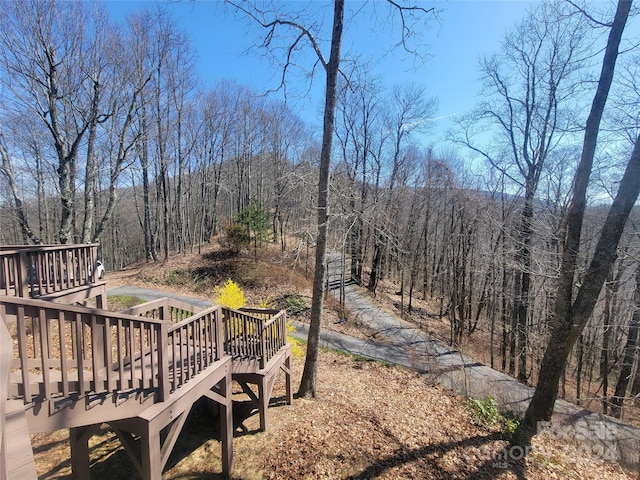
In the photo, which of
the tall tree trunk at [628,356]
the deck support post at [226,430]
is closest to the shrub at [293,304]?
the deck support post at [226,430]

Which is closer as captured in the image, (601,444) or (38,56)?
(601,444)

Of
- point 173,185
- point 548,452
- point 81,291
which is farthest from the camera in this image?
point 173,185

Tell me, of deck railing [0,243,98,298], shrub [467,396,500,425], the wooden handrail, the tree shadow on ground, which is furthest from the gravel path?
the wooden handrail

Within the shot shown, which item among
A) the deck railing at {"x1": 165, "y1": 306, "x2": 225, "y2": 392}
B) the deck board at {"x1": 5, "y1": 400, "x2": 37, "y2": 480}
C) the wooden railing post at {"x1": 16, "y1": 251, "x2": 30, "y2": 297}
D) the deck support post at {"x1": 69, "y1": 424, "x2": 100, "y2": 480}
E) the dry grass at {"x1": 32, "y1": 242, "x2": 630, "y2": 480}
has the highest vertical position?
the deck board at {"x1": 5, "y1": 400, "x2": 37, "y2": 480}

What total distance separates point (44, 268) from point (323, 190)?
5.89m

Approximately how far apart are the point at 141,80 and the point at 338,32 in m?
12.4

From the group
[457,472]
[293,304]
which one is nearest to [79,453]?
[457,472]

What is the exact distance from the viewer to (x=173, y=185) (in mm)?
25328

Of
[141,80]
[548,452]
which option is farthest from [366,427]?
[141,80]

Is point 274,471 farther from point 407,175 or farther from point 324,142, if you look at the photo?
point 407,175

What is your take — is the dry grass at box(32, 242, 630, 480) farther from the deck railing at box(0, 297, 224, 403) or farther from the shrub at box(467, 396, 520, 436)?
the deck railing at box(0, 297, 224, 403)

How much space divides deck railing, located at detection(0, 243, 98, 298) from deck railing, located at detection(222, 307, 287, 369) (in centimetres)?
387

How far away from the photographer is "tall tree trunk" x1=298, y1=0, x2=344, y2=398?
5.74 meters

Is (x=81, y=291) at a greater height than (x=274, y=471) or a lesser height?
greater
